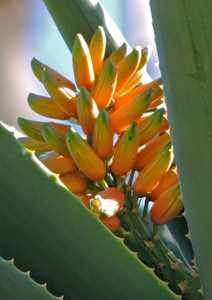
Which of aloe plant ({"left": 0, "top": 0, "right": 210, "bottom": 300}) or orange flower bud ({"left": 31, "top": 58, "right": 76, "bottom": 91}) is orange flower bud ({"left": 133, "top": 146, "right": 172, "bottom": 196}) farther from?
orange flower bud ({"left": 31, "top": 58, "right": 76, "bottom": 91})

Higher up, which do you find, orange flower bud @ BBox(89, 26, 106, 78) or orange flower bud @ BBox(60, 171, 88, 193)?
orange flower bud @ BBox(89, 26, 106, 78)

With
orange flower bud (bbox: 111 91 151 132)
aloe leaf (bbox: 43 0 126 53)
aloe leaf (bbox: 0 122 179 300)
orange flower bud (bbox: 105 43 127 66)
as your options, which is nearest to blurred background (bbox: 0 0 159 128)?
aloe leaf (bbox: 43 0 126 53)

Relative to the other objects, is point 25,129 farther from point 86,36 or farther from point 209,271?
Result: point 209,271

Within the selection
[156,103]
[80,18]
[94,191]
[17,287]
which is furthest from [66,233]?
[80,18]

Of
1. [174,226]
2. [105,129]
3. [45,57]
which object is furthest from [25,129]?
[45,57]

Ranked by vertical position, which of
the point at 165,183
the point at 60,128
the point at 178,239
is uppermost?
the point at 60,128

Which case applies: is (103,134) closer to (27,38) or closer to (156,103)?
(156,103)
